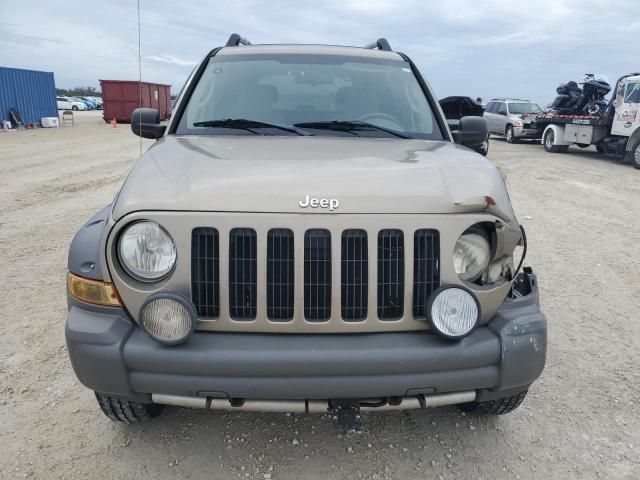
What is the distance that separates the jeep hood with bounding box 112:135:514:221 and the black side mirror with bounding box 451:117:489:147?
2.66ft

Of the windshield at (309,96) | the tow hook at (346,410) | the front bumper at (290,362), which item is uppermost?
the windshield at (309,96)

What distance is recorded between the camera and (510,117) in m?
22.7

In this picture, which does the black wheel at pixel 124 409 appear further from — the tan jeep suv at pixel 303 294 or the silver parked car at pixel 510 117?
the silver parked car at pixel 510 117

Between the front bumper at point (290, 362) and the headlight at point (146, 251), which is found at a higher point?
the headlight at point (146, 251)

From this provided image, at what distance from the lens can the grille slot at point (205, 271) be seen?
6.98 ft

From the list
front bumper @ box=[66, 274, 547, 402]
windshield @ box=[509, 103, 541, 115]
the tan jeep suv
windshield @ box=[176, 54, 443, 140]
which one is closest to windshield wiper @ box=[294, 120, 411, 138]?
windshield @ box=[176, 54, 443, 140]

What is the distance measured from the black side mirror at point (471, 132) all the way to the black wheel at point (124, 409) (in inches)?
102

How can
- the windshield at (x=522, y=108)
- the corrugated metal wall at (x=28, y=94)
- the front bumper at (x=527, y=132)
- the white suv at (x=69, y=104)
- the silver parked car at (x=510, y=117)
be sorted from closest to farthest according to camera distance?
the front bumper at (x=527, y=132) → the silver parked car at (x=510, y=117) → the windshield at (x=522, y=108) → the corrugated metal wall at (x=28, y=94) → the white suv at (x=69, y=104)

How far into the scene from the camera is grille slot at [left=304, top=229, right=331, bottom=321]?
214 centimetres

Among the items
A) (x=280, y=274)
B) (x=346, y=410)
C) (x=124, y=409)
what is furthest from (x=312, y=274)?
(x=124, y=409)

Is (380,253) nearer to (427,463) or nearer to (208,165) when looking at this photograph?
(208,165)

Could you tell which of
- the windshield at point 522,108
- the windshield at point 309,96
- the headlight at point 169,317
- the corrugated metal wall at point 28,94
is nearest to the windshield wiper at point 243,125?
the windshield at point 309,96

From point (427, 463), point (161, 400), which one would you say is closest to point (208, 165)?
point (161, 400)

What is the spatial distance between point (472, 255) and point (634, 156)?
51.8 feet
